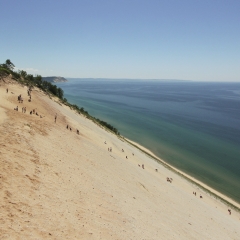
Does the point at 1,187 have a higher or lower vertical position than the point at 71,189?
higher

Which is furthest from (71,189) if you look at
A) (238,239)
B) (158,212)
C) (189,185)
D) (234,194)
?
(234,194)

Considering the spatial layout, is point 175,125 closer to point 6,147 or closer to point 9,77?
point 9,77

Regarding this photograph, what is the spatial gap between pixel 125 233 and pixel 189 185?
27.5 metres

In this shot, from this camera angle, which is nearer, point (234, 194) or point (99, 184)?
point (99, 184)

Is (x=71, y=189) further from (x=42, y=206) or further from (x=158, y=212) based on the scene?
(x=158, y=212)

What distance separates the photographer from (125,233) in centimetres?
1362

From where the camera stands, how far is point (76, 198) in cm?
1546

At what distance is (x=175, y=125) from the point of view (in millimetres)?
87312

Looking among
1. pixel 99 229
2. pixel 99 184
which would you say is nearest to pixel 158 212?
pixel 99 184

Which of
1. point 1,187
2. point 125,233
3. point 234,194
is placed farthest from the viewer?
point 234,194

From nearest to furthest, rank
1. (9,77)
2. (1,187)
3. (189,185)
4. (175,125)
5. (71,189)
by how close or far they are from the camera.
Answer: (1,187) < (71,189) < (189,185) < (9,77) < (175,125)

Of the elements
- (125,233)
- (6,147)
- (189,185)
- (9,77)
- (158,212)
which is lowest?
(189,185)

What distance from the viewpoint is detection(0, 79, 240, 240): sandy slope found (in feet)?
38.8

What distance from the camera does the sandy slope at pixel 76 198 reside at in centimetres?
1182
